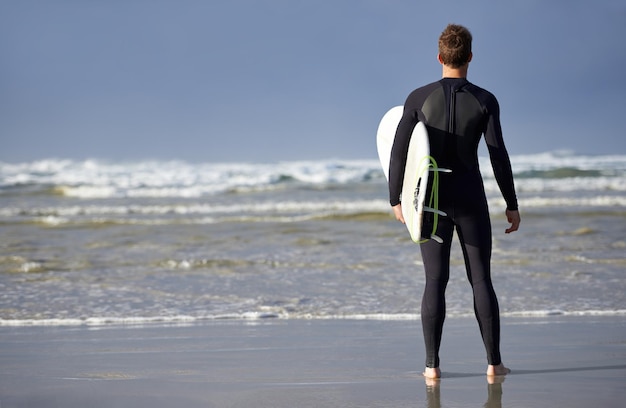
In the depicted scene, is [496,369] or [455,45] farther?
[496,369]

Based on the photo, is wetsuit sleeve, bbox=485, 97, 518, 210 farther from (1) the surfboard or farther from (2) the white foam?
(2) the white foam

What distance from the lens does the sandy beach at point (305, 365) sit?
3.44 m

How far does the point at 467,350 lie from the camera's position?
4.52 meters

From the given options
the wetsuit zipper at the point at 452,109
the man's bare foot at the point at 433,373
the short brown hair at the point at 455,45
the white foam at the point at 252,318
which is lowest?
the man's bare foot at the point at 433,373

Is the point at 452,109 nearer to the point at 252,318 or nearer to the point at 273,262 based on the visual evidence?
the point at 252,318

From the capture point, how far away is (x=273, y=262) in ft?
29.3

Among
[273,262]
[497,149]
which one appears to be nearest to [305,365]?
[497,149]

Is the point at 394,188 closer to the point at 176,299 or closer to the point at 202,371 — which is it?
the point at 202,371

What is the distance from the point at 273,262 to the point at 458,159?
5.45 meters

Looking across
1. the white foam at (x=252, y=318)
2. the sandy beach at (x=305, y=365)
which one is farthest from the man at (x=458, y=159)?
the white foam at (x=252, y=318)

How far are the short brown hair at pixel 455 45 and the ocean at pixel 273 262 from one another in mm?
2554

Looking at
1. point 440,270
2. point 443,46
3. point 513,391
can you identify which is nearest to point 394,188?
point 440,270

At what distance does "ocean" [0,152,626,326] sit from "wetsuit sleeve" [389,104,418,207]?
7.56 feet

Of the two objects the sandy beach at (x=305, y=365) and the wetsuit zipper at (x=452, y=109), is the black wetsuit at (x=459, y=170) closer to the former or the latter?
the wetsuit zipper at (x=452, y=109)
